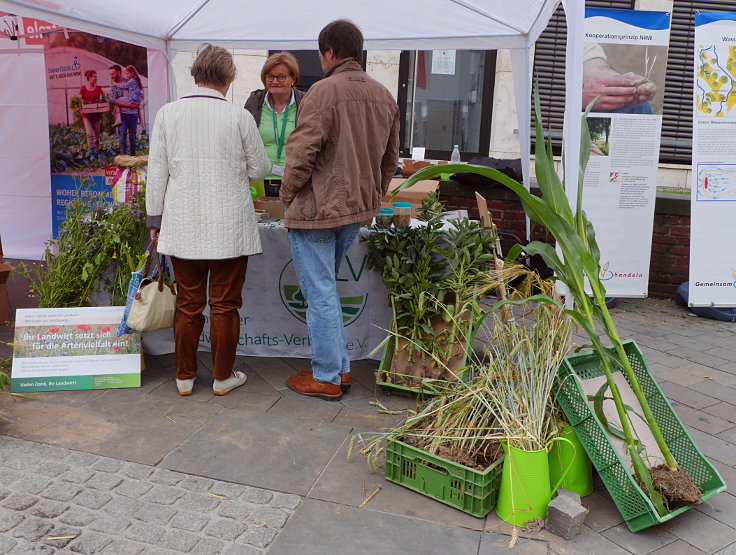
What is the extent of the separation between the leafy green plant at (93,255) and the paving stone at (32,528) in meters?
1.74

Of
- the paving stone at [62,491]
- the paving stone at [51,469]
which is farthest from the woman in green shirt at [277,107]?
the paving stone at [62,491]

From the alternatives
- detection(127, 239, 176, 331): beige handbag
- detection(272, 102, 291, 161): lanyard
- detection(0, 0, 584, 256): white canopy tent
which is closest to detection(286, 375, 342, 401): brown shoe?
detection(127, 239, 176, 331): beige handbag

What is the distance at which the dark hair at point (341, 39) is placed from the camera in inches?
136

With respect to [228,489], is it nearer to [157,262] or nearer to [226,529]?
[226,529]

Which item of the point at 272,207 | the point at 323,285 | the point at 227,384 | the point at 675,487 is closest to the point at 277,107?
the point at 272,207

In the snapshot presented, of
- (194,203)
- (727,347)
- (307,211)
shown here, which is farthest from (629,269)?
(194,203)

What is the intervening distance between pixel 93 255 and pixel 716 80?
4837 mm

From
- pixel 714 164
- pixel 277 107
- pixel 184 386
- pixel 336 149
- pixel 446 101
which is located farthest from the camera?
pixel 446 101

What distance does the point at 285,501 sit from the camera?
279 centimetres

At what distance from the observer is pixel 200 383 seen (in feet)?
13.1

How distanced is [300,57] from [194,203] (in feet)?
21.2

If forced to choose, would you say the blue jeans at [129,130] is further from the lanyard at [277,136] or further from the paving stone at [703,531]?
the paving stone at [703,531]

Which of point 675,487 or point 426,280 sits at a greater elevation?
point 426,280

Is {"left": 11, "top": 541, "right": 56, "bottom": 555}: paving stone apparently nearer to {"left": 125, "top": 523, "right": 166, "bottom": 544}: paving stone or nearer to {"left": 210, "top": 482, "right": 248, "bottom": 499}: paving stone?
{"left": 125, "top": 523, "right": 166, "bottom": 544}: paving stone
